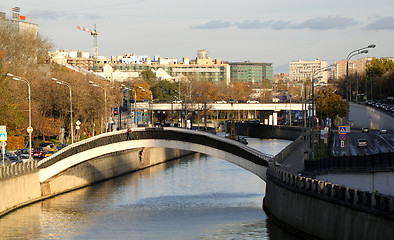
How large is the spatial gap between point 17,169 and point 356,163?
26.4 metres

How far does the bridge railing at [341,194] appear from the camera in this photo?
108 ft

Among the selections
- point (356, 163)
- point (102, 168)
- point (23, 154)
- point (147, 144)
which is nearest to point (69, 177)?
point (23, 154)

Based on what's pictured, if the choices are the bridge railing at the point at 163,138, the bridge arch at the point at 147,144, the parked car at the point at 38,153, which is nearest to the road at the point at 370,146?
the bridge arch at the point at 147,144

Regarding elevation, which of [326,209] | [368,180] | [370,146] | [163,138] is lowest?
[370,146]

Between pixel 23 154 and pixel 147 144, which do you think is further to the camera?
pixel 23 154

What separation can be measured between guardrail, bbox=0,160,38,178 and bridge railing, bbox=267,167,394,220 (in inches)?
758

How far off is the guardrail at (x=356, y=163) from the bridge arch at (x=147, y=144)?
397 inches

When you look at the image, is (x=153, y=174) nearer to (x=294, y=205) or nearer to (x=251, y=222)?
(x=251, y=222)

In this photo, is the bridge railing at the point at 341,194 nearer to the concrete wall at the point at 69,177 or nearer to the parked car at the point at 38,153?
the concrete wall at the point at 69,177

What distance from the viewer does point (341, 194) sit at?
38.7 metres

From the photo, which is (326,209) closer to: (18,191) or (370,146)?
(18,191)

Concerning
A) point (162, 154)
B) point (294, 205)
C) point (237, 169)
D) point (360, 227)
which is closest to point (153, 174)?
point (237, 169)

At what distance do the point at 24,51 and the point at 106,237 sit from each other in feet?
246

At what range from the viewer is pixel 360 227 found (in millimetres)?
35031
